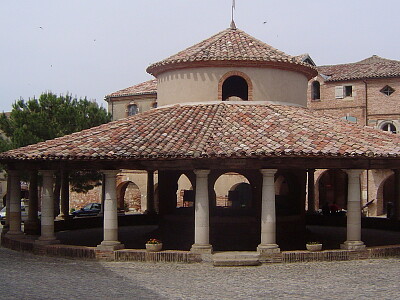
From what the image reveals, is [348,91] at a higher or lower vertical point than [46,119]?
higher

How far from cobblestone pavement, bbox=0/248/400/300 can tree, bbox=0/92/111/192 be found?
59.8 ft

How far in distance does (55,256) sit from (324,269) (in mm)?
8757

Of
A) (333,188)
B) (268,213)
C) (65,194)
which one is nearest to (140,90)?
(333,188)

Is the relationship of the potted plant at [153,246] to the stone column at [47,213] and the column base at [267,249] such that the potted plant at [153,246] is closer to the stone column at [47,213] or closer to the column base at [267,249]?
the column base at [267,249]

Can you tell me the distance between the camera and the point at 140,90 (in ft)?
168

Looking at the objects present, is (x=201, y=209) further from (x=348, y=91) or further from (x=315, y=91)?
(x=315, y=91)

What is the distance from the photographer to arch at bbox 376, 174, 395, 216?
153 feet

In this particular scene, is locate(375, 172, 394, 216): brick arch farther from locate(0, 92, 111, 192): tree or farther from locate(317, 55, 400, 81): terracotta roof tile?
locate(0, 92, 111, 192): tree

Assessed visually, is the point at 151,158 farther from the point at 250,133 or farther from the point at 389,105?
the point at 389,105

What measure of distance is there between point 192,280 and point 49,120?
24.4 m

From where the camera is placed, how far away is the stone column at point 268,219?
762 inches

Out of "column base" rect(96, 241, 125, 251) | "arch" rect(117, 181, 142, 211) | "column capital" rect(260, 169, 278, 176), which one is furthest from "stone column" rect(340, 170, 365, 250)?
"arch" rect(117, 181, 142, 211)

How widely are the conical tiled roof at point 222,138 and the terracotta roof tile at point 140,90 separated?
26746 millimetres

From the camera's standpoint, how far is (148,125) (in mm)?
22297
